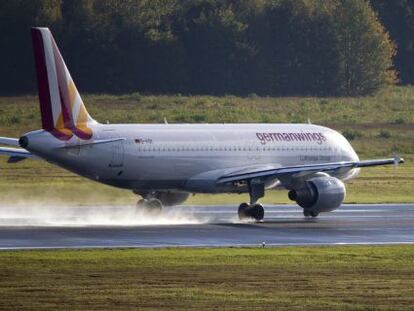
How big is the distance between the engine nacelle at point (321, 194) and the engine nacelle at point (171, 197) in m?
5.33

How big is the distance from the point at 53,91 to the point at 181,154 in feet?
23.2

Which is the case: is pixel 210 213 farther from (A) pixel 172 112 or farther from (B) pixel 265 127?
(A) pixel 172 112

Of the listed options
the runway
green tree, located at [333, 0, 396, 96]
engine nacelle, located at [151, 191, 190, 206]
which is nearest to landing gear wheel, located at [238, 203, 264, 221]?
the runway

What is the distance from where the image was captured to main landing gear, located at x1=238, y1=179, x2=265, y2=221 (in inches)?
2253

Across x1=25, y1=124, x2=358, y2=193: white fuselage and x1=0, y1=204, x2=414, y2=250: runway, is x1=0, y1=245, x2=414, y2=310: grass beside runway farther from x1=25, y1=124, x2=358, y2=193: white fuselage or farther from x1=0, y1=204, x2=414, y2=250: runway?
x1=25, y1=124, x2=358, y2=193: white fuselage

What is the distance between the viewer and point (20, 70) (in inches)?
4631

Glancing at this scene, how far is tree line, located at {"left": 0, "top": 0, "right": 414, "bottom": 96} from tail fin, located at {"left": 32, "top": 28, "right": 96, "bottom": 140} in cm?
6501

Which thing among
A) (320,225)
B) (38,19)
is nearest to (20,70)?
(38,19)

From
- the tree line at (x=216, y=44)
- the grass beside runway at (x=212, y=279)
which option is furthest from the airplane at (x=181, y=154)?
the tree line at (x=216, y=44)

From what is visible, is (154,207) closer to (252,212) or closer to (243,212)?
(243,212)

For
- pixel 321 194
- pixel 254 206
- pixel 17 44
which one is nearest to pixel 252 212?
pixel 254 206

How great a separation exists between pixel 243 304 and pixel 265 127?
1191 inches

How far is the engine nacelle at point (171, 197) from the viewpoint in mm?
60562

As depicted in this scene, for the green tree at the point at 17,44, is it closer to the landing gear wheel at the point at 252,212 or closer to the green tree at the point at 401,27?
the green tree at the point at 401,27
